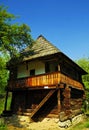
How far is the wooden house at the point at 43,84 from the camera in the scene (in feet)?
62.8

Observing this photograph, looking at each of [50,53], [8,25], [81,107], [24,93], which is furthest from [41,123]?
[8,25]

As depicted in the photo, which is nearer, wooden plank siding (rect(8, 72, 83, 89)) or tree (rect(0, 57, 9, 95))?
wooden plank siding (rect(8, 72, 83, 89))

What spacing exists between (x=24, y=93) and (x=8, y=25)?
25.4 feet

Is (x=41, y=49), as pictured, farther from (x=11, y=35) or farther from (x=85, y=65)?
(x=85, y=65)

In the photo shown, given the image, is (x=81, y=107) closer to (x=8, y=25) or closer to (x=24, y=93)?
(x=24, y=93)

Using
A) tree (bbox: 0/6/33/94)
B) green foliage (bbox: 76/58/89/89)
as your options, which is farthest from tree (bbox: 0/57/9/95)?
green foliage (bbox: 76/58/89/89)

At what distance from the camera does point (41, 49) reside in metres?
21.9

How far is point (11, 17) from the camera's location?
815 inches

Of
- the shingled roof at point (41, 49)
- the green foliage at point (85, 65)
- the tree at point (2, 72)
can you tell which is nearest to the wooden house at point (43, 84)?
the shingled roof at point (41, 49)

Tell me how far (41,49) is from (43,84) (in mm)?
4353

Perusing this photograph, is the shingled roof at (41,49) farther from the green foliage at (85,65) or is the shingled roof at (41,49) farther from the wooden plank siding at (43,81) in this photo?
the green foliage at (85,65)

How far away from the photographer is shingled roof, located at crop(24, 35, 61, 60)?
66.2ft

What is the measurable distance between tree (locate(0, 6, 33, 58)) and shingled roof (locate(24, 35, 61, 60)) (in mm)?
1490

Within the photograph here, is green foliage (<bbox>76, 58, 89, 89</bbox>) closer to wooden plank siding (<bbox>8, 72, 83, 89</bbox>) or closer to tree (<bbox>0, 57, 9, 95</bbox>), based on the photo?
tree (<bbox>0, 57, 9, 95</bbox>)
